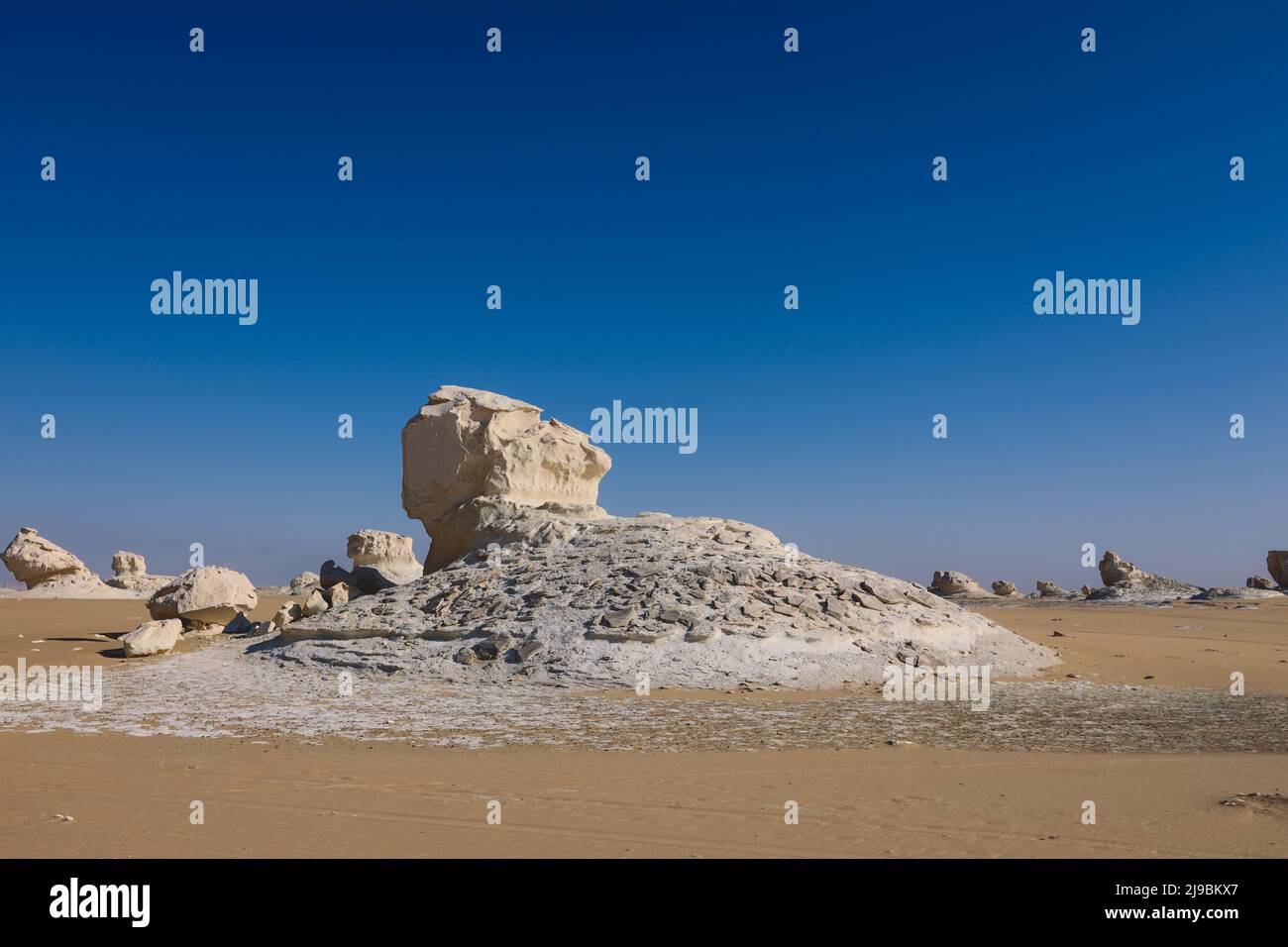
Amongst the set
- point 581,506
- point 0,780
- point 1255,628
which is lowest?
point 1255,628

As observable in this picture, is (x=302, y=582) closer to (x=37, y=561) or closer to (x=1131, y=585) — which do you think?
(x=37, y=561)

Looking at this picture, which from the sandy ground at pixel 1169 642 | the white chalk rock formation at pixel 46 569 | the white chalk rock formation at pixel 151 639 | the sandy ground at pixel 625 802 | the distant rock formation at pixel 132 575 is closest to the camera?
the sandy ground at pixel 625 802

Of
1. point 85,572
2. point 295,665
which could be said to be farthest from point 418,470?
point 85,572

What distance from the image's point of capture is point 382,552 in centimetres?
3994

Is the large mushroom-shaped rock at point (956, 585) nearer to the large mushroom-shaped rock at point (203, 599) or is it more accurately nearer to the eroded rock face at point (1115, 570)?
the eroded rock face at point (1115, 570)

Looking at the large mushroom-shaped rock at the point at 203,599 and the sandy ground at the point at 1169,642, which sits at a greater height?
the large mushroom-shaped rock at the point at 203,599

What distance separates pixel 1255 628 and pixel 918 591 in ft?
51.8

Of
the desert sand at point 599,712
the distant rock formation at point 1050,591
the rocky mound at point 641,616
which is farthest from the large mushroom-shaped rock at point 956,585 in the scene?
the rocky mound at point 641,616

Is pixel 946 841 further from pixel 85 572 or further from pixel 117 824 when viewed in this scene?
pixel 85 572

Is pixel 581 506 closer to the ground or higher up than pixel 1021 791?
higher up

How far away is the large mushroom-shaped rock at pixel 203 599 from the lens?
2425 cm

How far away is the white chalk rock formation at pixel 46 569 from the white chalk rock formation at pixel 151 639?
26652 millimetres

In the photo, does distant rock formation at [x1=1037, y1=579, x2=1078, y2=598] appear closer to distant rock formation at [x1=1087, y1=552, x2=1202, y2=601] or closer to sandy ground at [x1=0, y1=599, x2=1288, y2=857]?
distant rock formation at [x1=1087, y1=552, x2=1202, y2=601]
